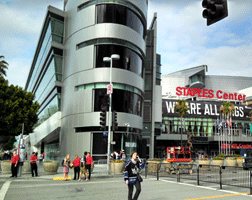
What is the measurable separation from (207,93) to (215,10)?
9119 cm

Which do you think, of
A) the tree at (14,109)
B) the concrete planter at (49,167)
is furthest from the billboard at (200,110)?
the concrete planter at (49,167)

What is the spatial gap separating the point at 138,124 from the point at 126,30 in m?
11.1

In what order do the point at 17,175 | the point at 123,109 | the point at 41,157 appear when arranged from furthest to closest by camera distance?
the point at 41,157 < the point at 123,109 < the point at 17,175

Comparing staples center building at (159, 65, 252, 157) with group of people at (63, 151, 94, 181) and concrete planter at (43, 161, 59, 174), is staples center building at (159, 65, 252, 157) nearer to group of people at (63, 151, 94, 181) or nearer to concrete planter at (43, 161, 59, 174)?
concrete planter at (43, 161, 59, 174)

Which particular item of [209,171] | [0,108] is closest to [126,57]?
[0,108]

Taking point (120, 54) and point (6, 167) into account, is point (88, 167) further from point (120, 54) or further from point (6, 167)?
point (120, 54)

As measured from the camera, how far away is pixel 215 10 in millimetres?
6668

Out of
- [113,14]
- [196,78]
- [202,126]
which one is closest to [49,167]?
[113,14]

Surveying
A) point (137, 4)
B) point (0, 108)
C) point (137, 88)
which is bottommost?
point (0, 108)

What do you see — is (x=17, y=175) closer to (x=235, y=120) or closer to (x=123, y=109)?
(x=123, y=109)

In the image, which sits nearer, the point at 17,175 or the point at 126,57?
the point at 17,175

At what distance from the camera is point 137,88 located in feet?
113

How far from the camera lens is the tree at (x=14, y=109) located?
31.2 meters

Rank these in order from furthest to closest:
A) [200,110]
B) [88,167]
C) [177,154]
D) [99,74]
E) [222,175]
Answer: [200,110]
[99,74]
[177,154]
[88,167]
[222,175]
